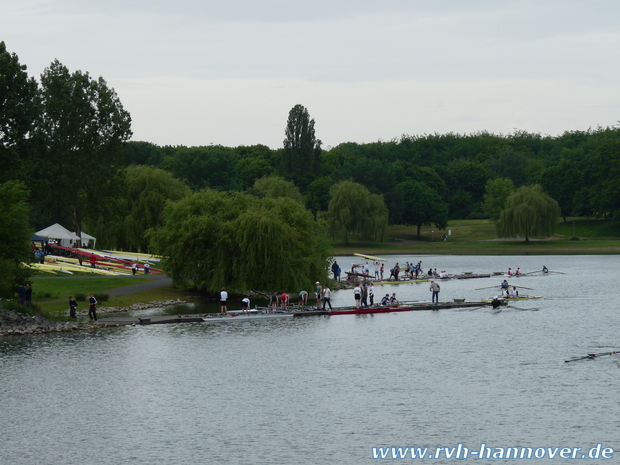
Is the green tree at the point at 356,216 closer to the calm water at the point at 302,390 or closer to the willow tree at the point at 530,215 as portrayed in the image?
the willow tree at the point at 530,215

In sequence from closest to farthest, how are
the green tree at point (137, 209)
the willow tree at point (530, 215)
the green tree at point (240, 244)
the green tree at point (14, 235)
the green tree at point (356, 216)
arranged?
the green tree at point (14, 235), the green tree at point (240, 244), the green tree at point (137, 209), the willow tree at point (530, 215), the green tree at point (356, 216)

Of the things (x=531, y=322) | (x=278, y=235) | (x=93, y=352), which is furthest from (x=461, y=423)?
(x=278, y=235)

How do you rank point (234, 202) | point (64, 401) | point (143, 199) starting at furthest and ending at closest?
point (143, 199) → point (234, 202) → point (64, 401)

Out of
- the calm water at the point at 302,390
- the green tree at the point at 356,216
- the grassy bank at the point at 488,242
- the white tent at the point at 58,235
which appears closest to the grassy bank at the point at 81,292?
the calm water at the point at 302,390

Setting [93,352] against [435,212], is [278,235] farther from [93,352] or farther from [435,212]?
[435,212]

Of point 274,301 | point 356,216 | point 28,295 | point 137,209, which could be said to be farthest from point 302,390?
point 356,216

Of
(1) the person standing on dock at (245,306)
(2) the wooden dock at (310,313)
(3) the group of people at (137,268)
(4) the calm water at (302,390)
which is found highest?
(3) the group of people at (137,268)

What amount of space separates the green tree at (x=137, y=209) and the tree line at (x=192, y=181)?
0.51 ft

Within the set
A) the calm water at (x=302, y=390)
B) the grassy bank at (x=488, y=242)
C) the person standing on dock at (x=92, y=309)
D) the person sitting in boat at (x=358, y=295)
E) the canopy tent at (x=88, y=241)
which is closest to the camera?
the calm water at (x=302, y=390)

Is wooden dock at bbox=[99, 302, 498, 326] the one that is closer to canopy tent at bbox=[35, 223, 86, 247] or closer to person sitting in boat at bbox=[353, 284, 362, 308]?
person sitting in boat at bbox=[353, 284, 362, 308]

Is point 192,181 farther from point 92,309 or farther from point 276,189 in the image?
point 92,309

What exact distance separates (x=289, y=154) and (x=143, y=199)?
8447cm

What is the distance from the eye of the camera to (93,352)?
4450cm

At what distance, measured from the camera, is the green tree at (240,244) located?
6469cm
